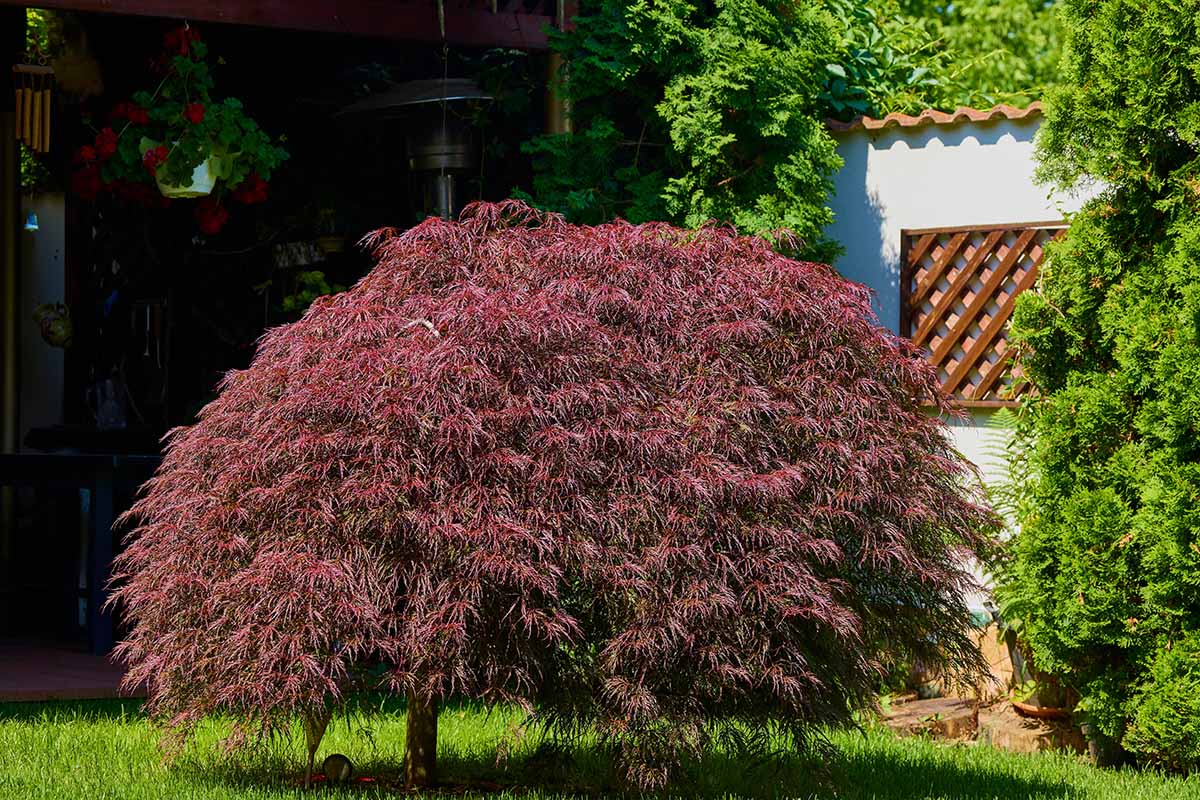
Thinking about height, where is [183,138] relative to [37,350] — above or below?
above

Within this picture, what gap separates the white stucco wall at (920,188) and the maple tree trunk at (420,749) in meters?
4.09

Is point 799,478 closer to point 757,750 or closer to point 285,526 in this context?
point 757,750

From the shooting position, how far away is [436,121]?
28.3 ft

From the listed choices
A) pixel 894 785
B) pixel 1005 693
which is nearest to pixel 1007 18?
pixel 1005 693

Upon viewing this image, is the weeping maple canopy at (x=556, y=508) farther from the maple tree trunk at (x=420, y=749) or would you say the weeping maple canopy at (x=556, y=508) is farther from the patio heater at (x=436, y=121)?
the patio heater at (x=436, y=121)

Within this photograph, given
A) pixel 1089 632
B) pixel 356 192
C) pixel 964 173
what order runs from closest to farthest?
1. pixel 1089 632
2. pixel 964 173
3. pixel 356 192

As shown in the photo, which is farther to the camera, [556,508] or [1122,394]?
[1122,394]

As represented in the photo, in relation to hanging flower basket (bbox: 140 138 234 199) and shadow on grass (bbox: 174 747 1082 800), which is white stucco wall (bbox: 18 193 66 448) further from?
shadow on grass (bbox: 174 747 1082 800)

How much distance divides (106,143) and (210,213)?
76cm

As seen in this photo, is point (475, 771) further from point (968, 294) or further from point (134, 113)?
point (134, 113)

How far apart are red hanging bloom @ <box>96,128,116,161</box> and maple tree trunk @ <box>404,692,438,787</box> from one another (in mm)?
4392

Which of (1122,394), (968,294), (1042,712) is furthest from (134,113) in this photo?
(1042,712)

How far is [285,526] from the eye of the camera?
4.98m

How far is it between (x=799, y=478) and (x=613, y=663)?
875mm
